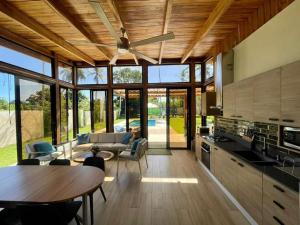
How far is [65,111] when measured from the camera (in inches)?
283

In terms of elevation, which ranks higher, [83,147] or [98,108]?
[98,108]

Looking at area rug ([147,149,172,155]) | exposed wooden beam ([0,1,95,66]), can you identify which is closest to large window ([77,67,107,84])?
exposed wooden beam ([0,1,95,66])

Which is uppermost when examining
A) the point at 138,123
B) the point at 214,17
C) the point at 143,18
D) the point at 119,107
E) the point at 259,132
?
the point at 143,18

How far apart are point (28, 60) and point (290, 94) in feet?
18.0

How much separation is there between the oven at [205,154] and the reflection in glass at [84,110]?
4.47 m

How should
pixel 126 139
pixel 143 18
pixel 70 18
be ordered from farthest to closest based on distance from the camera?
pixel 126 139 < pixel 143 18 < pixel 70 18

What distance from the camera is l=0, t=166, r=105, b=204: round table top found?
2.01 meters

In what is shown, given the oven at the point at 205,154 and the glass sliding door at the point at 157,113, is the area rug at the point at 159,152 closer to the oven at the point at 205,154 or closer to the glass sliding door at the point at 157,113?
the glass sliding door at the point at 157,113

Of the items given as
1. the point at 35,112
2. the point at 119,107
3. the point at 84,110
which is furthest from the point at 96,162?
the point at 84,110

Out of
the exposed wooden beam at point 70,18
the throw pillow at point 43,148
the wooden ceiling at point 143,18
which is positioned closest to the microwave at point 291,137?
the wooden ceiling at point 143,18

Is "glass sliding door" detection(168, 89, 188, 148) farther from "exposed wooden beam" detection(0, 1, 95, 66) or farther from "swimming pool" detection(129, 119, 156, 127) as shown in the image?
"exposed wooden beam" detection(0, 1, 95, 66)

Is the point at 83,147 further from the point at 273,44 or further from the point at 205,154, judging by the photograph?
the point at 273,44

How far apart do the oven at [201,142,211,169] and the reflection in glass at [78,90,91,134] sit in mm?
4468

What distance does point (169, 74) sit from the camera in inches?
302
